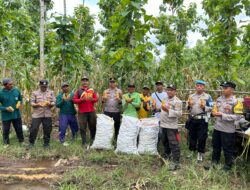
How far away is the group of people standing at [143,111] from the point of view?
186 inches

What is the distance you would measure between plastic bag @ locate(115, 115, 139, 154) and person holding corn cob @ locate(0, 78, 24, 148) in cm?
233

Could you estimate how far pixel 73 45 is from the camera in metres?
7.55

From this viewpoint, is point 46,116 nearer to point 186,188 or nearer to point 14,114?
point 14,114

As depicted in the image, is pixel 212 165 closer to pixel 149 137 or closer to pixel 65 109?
pixel 149 137

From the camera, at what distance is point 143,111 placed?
616cm

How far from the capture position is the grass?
4.24m

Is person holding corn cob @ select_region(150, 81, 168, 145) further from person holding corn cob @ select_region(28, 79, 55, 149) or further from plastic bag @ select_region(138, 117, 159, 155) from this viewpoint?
person holding corn cob @ select_region(28, 79, 55, 149)

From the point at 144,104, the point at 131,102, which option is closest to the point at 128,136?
the point at 131,102

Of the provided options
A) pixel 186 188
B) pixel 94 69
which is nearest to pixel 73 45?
pixel 94 69

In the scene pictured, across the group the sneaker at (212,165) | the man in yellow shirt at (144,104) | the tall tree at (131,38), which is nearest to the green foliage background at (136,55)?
the tall tree at (131,38)

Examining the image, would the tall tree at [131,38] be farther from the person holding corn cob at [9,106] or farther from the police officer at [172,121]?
the person holding corn cob at [9,106]

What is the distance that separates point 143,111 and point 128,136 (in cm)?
74

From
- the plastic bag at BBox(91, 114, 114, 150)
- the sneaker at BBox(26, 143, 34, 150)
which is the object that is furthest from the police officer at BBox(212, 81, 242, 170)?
the sneaker at BBox(26, 143, 34, 150)

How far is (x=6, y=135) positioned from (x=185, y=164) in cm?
380
